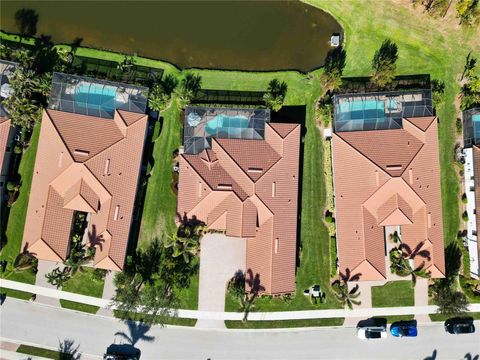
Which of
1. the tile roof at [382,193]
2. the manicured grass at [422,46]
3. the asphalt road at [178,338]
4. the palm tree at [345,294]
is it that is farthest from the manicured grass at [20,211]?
the manicured grass at [422,46]

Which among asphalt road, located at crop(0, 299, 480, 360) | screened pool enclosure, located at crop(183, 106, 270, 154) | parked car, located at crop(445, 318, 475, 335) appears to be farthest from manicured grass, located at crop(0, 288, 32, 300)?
parked car, located at crop(445, 318, 475, 335)

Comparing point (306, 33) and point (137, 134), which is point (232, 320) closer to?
point (137, 134)

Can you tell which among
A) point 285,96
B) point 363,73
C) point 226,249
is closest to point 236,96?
point 285,96

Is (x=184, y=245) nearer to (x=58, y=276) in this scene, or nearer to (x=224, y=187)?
(x=224, y=187)

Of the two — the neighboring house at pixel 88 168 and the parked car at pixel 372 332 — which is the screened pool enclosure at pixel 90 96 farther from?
the parked car at pixel 372 332

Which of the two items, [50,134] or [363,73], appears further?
[363,73]

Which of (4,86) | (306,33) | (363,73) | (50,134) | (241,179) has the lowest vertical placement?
(241,179)

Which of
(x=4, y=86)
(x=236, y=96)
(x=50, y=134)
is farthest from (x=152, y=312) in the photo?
(x=4, y=86)

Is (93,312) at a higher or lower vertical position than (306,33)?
lower

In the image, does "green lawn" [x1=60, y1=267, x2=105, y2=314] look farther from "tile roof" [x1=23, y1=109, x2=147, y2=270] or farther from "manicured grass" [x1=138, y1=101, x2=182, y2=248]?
"manicured grass" [x1=138, y1=101, x2=182, y2=248]
